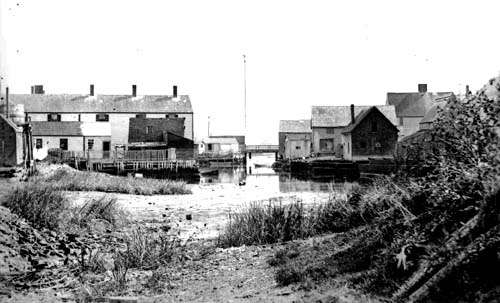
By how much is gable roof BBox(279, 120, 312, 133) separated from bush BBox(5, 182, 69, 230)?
96.7 metres

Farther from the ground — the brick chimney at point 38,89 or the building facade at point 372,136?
the brick chimney at point 38,89

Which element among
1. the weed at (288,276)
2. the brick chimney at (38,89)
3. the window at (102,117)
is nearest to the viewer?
the weed at (288,276)

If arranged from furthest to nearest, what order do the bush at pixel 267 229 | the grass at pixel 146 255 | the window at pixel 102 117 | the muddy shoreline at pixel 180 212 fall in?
1. the window at pixel 102 117
2. the muddy shoreline at pixel 180 212
3. the bush at pixel 267 229
4. the grass at pixel 146 255

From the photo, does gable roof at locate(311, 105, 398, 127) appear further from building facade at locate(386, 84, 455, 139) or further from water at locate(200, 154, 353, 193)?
water at locate(200, 154, 353, 193)

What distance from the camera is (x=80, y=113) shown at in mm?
99500

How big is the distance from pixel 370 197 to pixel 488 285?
6.22 meters

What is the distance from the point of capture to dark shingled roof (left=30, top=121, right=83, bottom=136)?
8162 centimetres

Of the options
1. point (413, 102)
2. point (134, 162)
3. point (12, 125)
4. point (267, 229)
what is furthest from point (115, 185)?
point (413, 102)

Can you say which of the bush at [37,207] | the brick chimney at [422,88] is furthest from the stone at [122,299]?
the brick chimney at [422,88]

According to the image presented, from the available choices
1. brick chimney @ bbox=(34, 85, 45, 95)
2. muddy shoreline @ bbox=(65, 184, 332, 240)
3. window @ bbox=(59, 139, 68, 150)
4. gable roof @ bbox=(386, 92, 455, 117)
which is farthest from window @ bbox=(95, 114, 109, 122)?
muddy shoreline @ bbox=(65, 184, 332, 240)

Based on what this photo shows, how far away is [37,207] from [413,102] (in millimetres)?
87440

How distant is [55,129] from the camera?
8219cm

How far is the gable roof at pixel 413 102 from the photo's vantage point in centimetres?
9219

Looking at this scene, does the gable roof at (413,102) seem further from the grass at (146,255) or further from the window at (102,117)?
the grass at (146,255)
